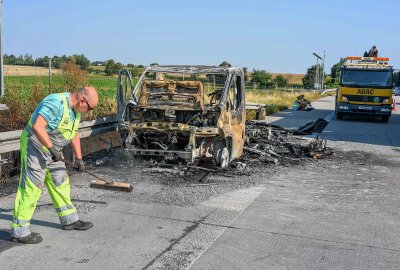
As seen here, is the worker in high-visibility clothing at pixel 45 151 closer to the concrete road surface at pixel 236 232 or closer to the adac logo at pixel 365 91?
the concrete road surface at pixel 236 232

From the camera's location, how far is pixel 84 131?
9016mm

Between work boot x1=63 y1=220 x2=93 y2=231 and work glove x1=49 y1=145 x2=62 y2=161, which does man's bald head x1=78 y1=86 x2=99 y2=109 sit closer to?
work glove x1=49 y1=145 x2=62 y2=161

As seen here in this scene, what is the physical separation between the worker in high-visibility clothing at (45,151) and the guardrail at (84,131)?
2.24 metres

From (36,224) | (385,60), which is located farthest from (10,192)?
(385,60)

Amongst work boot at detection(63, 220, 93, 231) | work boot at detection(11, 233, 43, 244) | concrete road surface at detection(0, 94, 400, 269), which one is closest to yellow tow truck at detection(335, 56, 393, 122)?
concrete road surface at detection(0, 94, 400, 269)

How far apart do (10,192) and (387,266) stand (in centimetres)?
501

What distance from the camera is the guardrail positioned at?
7.09m

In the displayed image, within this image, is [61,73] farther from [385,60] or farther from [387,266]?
[385,60]

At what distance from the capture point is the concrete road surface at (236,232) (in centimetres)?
457

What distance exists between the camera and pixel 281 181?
8.47 metres

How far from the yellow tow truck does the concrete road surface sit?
1465 centimetres

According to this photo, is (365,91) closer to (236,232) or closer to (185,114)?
(185,114)

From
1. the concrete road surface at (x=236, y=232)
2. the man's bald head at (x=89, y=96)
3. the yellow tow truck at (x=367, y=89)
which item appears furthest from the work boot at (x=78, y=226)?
the yellow tow truck at (x=367, y=89)

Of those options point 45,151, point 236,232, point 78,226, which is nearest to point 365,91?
point 236,232
